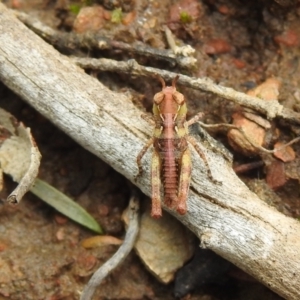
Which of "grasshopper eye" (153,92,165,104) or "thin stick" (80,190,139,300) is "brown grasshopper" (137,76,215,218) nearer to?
"grasshopper eye" (153,92,165,104)

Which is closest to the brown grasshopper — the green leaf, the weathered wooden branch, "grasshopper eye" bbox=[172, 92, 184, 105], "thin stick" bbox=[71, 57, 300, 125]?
"grasshopper eye" bbox=[172, 92, 184, 105]

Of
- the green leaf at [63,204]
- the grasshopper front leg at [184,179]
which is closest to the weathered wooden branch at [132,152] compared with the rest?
the grasshopper front leg at [184,179]

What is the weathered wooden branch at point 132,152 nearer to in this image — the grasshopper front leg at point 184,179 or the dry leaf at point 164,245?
the grasshopper front leg at point 184,179

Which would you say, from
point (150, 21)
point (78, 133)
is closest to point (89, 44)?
point (150, 21)

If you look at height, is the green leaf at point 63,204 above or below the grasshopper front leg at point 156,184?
below

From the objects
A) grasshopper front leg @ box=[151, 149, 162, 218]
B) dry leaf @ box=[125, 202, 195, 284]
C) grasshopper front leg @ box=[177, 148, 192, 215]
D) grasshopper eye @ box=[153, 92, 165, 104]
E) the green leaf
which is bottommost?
the green leaf

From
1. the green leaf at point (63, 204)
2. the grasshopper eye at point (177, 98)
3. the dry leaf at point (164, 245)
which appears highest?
the grasshopper eye at point (177, 98)

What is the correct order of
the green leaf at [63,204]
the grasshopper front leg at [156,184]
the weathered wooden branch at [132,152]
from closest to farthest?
the weathered wooden branch at [132,152], the grasshopper front leg at [156,184], the green leaf at [63,204]

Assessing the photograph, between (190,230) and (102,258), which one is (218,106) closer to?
(190,230)
